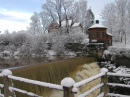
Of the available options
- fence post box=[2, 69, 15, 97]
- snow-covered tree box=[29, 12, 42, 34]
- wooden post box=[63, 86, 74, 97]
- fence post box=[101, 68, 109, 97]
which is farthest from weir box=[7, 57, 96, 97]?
snow-covered tree box=[29, 12, 42, 34]

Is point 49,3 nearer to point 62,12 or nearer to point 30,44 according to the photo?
point 62,12

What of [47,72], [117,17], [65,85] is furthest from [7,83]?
[117,17]

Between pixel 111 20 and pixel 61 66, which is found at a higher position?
pixel 111 20

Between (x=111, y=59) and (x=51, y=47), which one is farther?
(x=51, y=47)

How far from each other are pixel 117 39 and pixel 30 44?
18355 mm

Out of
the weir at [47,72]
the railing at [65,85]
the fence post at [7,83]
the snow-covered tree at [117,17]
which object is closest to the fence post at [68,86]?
the railing at [65,85]

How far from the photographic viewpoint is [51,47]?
101 ft

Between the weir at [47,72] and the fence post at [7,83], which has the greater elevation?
the fence post at [7,83]

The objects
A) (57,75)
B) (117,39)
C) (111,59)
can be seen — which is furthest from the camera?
(117,39)

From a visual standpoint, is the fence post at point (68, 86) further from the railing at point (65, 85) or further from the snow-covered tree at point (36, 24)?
the snow-covered tree at point (36, 24)

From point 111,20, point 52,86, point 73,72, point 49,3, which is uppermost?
point 49,3

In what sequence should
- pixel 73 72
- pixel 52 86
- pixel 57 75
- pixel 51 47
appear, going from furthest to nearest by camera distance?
pixel 51 47 < pixel 73 72 < pixel 57 75 < pixel 52 86

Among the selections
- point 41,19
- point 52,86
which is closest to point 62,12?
point 41,19

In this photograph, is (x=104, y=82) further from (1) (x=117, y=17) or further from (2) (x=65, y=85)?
(1) (x=117, y=17)
